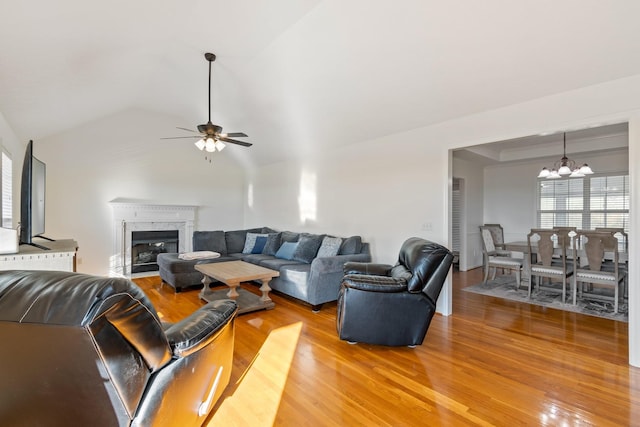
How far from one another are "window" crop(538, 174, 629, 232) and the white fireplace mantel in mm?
7436

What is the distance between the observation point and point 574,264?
3965 millimetres

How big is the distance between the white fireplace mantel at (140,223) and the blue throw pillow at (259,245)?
1.61 meters

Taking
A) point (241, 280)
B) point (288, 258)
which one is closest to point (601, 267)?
point (288, 258)

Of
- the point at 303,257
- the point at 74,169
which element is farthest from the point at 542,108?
the point at 74,169

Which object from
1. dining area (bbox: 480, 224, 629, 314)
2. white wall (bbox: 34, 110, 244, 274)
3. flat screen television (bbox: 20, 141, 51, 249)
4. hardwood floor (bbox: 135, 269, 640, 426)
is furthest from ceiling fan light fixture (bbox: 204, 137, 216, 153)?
dining area (bbox: 480, 224, 629, 314)

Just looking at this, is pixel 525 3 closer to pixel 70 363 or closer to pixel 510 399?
pixel 510 399

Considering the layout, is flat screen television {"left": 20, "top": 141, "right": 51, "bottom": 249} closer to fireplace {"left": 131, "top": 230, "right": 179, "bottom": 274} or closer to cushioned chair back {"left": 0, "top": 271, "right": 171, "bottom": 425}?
cushioned chair back {"left": 0, "top": 271, "right": 171, "bottom": 425}

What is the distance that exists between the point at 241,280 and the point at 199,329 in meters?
2.17

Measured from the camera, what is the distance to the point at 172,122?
6219mm

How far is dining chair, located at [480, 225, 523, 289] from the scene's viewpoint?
16.2ft

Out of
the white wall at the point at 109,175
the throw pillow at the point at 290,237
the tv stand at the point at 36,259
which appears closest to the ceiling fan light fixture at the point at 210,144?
the tv stand at the point at 36,259

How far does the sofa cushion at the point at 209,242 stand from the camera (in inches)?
225

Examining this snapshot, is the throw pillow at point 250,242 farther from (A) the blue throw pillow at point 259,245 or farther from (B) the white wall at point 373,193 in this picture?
(B) the white wall at point 373,193

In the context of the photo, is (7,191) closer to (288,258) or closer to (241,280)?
(241,280)
